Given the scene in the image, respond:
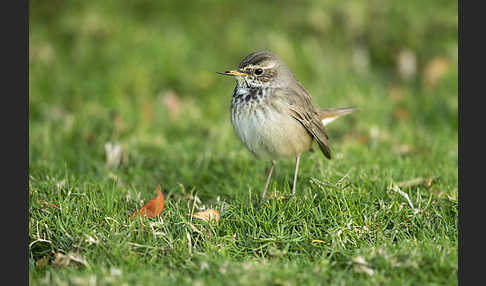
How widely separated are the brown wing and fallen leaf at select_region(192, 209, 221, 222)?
4.23ft

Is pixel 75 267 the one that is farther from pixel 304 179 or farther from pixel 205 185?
pixel 304 179

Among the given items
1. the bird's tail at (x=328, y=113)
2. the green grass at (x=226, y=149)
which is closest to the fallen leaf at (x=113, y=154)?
the green grass at (x=226, y=149)

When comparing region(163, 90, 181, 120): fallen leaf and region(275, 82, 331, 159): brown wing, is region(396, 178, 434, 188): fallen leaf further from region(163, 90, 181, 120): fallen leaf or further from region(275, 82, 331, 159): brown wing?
region(163, 90, 181, 120): fallen leaf

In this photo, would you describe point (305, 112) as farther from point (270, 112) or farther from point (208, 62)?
point (208, 62)

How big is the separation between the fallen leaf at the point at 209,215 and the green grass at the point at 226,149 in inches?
2.0

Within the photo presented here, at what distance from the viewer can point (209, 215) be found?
464 cm

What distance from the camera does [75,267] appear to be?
13.1ft

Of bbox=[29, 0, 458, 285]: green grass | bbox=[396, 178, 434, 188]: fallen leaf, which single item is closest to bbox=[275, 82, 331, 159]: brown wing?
bbox=[29, 0, 458, 285]: green grass

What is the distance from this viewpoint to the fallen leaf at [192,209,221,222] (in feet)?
15.1

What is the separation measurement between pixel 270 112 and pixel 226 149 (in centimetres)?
140

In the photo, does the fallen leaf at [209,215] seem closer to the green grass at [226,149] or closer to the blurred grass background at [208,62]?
the green grass at [226,149]

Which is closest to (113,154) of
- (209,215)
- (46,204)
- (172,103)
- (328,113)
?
(46,204)

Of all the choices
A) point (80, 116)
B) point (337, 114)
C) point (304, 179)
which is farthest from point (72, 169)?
point (337, 114)

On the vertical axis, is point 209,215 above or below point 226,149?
below
